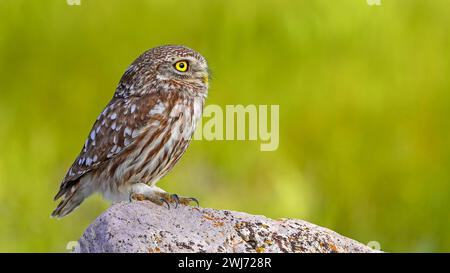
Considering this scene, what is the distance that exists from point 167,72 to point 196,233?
4.96ft

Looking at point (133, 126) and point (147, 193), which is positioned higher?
point (133, 126)

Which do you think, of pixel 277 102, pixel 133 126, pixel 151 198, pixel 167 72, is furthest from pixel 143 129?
pixel 277 102

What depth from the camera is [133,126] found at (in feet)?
19.0

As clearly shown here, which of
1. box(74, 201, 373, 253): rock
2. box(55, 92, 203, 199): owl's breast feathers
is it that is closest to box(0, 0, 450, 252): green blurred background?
box(55, 92, 203, 199): owl's breast feathers

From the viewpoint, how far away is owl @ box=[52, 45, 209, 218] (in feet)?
18.8

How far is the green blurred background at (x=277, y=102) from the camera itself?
8.02 m

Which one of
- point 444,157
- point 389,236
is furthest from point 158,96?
point 444,157

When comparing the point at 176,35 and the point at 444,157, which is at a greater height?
the point at 176,35

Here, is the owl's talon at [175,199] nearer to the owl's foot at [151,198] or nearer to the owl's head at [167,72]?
the owl's foot at [151,198]

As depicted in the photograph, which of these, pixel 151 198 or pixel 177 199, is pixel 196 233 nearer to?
pixel 177 199

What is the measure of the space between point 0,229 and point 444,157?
428 cm

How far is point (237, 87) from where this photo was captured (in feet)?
28.5

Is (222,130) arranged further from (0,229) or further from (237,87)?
(0,229)

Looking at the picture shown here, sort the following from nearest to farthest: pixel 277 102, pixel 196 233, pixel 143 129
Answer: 1. pixel 196 233
2. pixel 143 129
3. pixel 277 102
